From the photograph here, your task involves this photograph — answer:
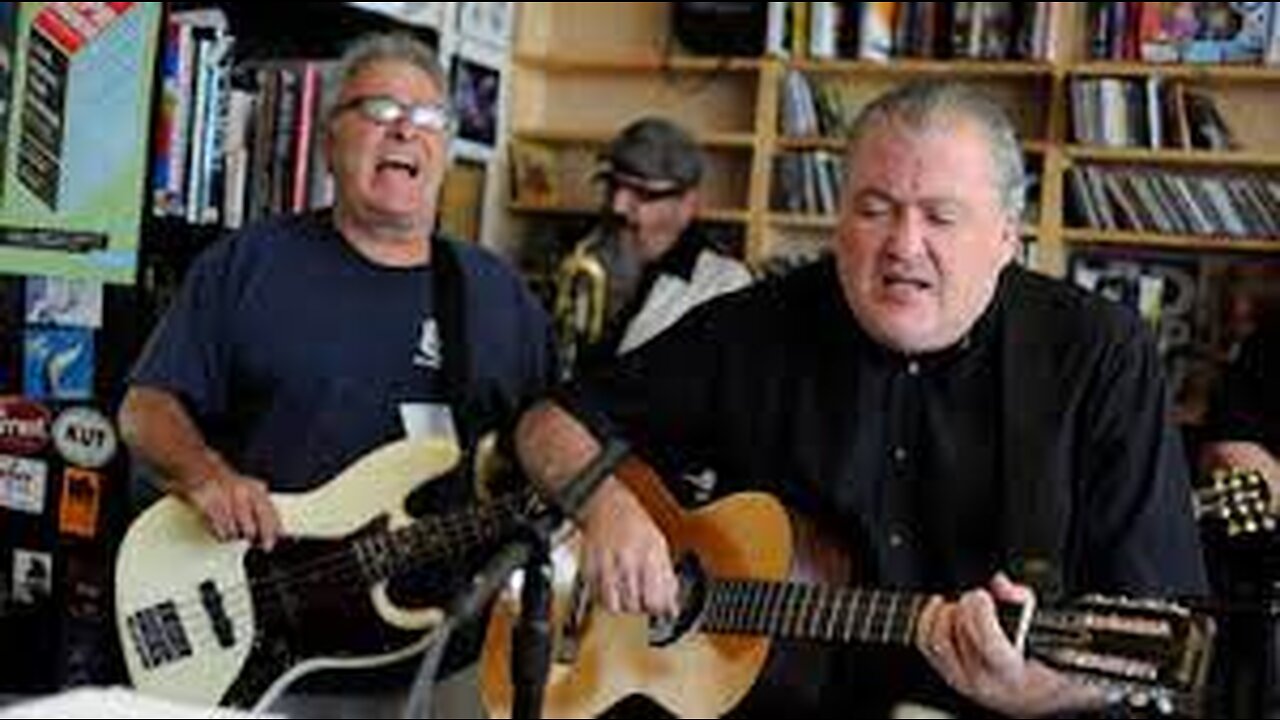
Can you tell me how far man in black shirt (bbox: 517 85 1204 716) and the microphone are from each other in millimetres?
374

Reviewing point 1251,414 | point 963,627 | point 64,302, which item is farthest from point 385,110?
point 1251,414

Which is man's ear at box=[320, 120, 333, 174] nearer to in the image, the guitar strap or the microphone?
the guitar strap

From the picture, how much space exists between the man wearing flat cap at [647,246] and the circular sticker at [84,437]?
1.88 ft

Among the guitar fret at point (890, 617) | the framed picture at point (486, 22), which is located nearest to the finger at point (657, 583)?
the guitar fret at point (890, 617)

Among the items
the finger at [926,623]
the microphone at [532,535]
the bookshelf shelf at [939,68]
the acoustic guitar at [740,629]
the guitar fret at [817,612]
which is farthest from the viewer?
the bookshelf shelf at [939,68]

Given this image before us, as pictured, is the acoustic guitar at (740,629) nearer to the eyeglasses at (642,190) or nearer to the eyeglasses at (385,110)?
the eyeglasses at (385,110)

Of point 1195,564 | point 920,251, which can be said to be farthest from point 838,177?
point 1195,564

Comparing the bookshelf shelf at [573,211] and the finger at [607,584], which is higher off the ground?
the bookshelf shelf at [573,211]

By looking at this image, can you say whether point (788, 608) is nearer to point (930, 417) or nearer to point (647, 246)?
point (930, 417)

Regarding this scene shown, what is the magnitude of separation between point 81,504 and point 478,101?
29.7 inches

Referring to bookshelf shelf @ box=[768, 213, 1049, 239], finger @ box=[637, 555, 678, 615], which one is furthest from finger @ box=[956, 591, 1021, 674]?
bookshelf shelf @ box=[768, 213, 1049, 239]

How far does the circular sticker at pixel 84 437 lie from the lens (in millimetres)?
1788

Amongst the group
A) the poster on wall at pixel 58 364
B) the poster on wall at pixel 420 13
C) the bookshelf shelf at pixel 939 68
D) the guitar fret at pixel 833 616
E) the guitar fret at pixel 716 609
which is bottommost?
the guitar fret at pixel 716 609

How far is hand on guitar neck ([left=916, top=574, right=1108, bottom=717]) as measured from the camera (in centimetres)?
140
